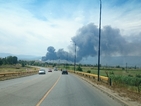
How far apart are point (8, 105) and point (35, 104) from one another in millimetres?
1355

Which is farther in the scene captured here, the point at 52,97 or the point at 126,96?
the point at 126,96

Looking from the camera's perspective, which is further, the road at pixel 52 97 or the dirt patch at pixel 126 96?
the dirt patch at pixel 126 96

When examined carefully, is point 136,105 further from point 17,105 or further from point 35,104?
point 17,105

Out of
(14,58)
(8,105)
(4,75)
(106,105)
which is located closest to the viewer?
(8,105)

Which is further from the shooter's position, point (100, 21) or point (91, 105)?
point (100, 21)

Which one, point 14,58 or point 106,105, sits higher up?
point 14,58

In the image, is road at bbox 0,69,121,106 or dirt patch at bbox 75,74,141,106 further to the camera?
dirt patch at bbox 75,74,141,106

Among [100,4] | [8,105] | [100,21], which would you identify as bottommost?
[8,105]

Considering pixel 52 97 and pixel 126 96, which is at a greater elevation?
pixel 126 96

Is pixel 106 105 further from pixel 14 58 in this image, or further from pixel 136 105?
pixel 14 58

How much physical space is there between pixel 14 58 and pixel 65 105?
190562 millimetres

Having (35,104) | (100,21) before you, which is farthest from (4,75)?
(35,104)

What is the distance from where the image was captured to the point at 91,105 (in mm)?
12859

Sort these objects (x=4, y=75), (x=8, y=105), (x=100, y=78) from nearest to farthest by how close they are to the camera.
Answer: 1. (x=8, y=105)
2. (x=100, y=78)
3. (x=4, y=75)
